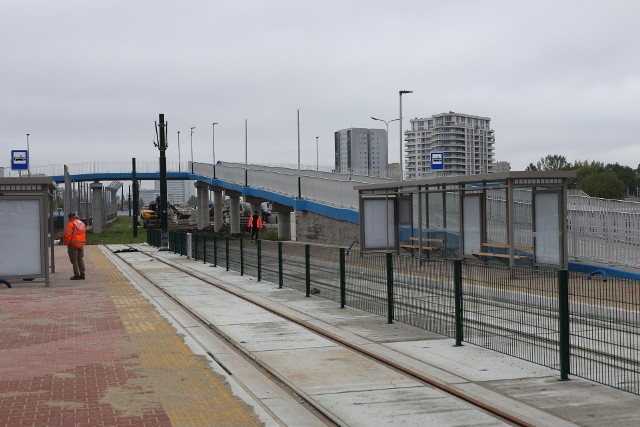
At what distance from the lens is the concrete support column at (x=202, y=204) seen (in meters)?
85.0

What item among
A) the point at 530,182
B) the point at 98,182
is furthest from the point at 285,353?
the point at 98,182

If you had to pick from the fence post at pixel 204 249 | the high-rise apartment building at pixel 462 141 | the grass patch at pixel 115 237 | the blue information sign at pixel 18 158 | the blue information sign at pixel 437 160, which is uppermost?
the high-rise apartment building at pixel 462 141

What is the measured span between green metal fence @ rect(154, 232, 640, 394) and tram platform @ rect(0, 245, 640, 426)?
0.21 meters

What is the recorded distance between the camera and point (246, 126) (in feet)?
252

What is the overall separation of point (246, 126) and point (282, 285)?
58.4 m

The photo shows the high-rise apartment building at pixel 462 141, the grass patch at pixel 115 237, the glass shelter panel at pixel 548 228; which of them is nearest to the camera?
the glass shelter panel at pixel 548 228

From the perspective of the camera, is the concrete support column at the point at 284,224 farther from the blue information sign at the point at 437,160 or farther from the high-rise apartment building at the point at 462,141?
the high-rise apartment building at the point at 462,141

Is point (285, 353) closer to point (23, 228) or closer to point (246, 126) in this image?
point (23, 228)

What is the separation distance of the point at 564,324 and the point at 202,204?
264ft

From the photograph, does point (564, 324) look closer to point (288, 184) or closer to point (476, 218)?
point (476, 218)

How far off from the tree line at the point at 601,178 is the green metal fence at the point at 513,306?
70160 mm

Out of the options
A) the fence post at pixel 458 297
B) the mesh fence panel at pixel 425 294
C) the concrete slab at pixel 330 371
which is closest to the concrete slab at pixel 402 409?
the concrete slab at pixel 330 371

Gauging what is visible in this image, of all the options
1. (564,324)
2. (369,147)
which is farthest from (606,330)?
(369,147)

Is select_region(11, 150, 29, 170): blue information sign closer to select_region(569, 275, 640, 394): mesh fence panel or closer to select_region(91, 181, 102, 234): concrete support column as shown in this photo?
select_region(91, 181, 102, 234): concrete support column
